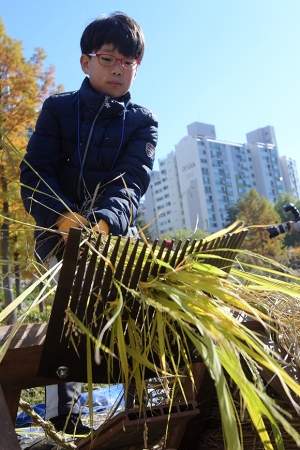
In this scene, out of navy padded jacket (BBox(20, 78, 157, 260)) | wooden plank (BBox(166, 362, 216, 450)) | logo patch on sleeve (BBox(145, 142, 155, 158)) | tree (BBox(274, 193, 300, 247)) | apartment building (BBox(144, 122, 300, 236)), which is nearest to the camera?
wooden plank (BBox(166, 362, 216, 450))

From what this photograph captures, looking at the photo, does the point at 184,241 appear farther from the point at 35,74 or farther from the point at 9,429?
the point at 35,74

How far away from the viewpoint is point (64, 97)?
219cm

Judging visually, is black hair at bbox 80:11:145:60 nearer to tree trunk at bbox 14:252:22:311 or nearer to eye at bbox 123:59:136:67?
eye at bbox 123:59:136:67

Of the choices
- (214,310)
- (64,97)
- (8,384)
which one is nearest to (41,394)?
(64,97)

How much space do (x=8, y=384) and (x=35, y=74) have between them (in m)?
10.3

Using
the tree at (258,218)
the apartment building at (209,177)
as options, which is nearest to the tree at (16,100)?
the tree at (258,218)

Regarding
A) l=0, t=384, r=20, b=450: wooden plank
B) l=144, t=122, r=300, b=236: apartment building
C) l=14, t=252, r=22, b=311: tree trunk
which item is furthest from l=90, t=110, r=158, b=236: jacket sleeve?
l=144, t=122, r=300, b=236: apartment building

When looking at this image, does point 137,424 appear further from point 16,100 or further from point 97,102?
point 16,100

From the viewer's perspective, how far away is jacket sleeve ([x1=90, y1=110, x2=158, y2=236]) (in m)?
1.69

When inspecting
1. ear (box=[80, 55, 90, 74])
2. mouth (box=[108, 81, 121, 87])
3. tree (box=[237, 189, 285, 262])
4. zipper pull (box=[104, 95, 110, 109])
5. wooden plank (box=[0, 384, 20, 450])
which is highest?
tree (box=[237, 189, 285, 262])

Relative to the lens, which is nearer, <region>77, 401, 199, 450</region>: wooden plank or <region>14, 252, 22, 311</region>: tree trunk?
<region>77, 401, 199, 450</region>: wooden plank

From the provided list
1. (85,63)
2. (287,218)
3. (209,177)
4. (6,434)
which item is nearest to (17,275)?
(85,63)

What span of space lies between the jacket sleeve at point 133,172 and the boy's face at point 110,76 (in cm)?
18

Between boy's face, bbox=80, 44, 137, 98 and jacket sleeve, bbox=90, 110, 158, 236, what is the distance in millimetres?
179
